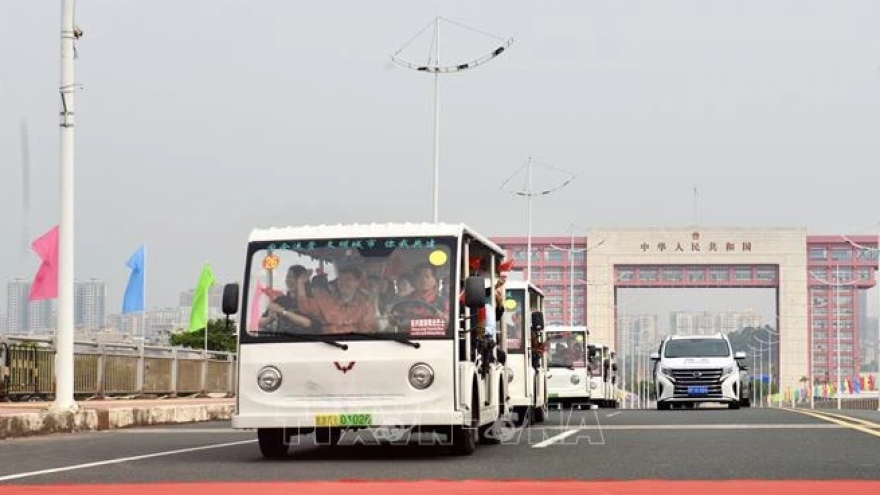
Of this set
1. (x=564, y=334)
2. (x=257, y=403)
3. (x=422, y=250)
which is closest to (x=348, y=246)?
(x=422, y=250)

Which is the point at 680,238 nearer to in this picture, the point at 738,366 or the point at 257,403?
the point at 738,366

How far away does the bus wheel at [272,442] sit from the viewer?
14.9m

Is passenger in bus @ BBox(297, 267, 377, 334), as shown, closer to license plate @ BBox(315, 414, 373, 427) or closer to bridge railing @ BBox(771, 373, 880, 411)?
license plate @ BBox(315, 414, 373, 427)

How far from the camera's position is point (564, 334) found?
1673 inches

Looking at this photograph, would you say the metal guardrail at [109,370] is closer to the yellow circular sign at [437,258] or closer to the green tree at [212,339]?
the yellow circular sign at [437,258]

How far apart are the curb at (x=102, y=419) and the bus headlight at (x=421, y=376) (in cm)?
723

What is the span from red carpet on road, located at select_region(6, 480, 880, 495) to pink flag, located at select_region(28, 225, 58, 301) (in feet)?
76.1

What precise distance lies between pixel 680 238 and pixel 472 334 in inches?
4591

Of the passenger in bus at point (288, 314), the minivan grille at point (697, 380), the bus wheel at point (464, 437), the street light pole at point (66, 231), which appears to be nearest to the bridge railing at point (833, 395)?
the minivan grille at point (697, 380)

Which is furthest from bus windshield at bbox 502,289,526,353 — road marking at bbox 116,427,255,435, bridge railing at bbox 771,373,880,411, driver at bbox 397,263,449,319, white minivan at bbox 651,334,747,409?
bridge railing at bbox 771,373,880,411

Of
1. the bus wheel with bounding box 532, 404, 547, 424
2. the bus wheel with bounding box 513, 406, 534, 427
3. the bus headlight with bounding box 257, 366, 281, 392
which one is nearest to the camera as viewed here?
the bus headlight with bounding box 257, 366, 281, 392

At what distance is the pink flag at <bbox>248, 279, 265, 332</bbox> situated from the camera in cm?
1491

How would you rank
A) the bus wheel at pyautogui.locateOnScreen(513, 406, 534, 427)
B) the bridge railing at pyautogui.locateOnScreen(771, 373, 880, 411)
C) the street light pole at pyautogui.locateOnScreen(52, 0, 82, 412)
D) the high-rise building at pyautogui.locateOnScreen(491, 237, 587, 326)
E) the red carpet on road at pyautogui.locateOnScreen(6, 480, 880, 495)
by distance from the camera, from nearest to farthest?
1. the red carpet on road at pyautogui.locateOnScreen(6, 480, 880, 495)
2. the street light pole at pyautogui.locateOnScreen(52, 0, 82, 412)
3. the bus wheel at pyautogui.locateOnScreen(513, 406, 534, 427)
4. the bridge railing at pyautogui.locateOnScreen(771, 373, 880, 411)
5. the high-rise building at pyautogui.locateOnScreen(491, 237, 587, 326)

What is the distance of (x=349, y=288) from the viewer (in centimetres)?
1496
